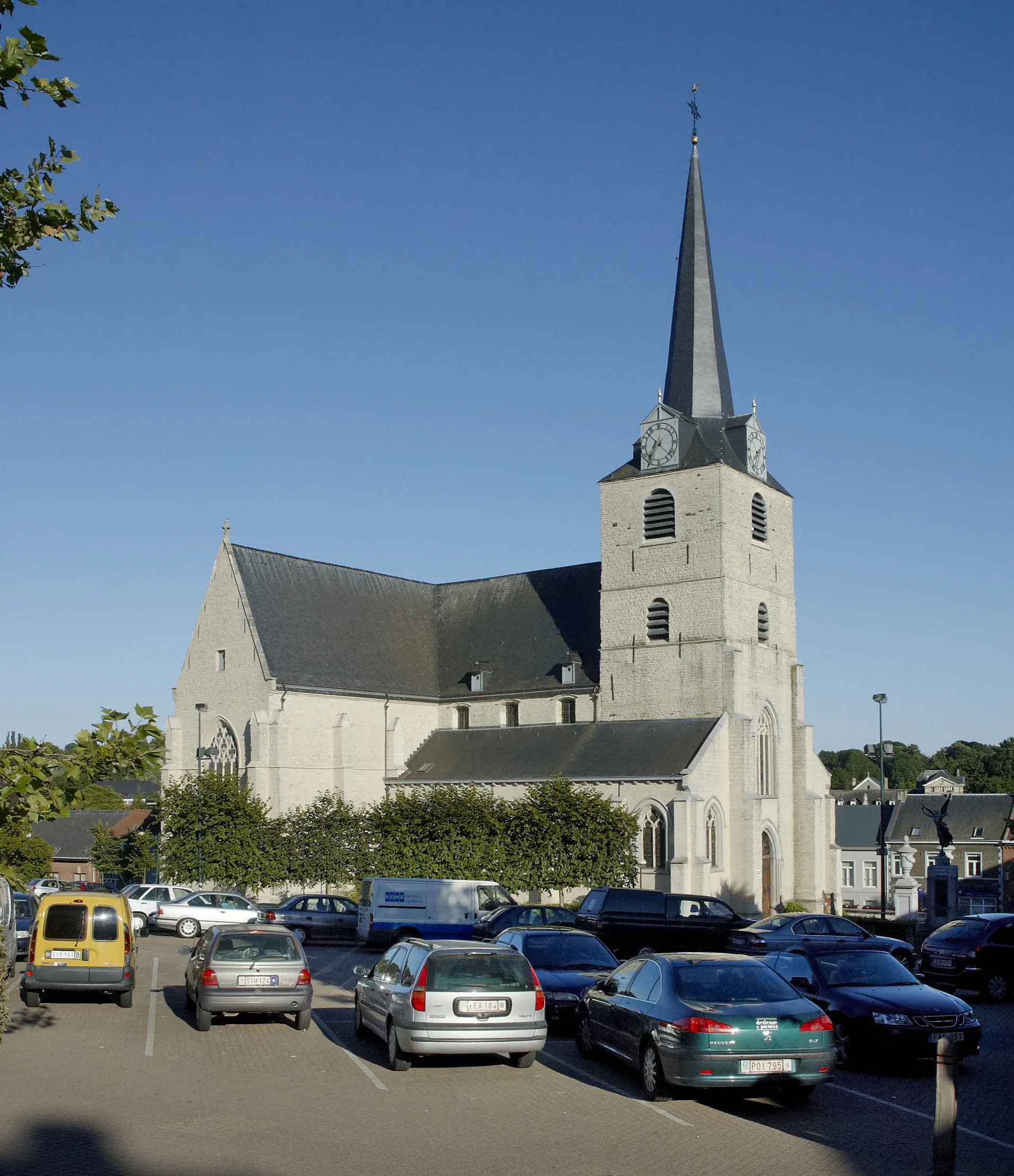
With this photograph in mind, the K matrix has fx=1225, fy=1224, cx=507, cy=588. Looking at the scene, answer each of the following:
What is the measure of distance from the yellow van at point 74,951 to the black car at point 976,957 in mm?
Result: 13617

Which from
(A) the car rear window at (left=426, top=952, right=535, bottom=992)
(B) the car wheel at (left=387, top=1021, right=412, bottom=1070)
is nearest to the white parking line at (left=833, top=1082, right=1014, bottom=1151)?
(A) the car rear window at (left=426, top=952, right=535, bottom=992)

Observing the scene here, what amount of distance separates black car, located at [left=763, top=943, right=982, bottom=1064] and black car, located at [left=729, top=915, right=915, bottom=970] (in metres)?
7.21

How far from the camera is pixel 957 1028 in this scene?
43.9 ft

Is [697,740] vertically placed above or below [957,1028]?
above

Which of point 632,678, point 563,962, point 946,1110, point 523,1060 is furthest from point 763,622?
point 946,1110

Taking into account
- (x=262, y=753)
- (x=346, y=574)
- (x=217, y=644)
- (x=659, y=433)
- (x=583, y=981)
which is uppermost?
(x=659, y=433)

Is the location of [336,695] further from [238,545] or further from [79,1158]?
[79,1158]

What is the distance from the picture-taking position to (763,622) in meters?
44.4

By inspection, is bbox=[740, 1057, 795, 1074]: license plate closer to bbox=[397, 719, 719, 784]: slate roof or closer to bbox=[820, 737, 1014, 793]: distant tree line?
bbox=[397, 719, 719, 784]: slate roof

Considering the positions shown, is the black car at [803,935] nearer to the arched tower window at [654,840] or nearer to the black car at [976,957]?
the black car at [976,957]

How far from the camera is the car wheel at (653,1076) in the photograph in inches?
455

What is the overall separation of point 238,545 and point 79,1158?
38120 millimetres

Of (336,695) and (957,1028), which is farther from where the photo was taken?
(336,695)

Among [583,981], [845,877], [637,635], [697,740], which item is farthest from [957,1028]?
[845,877]
